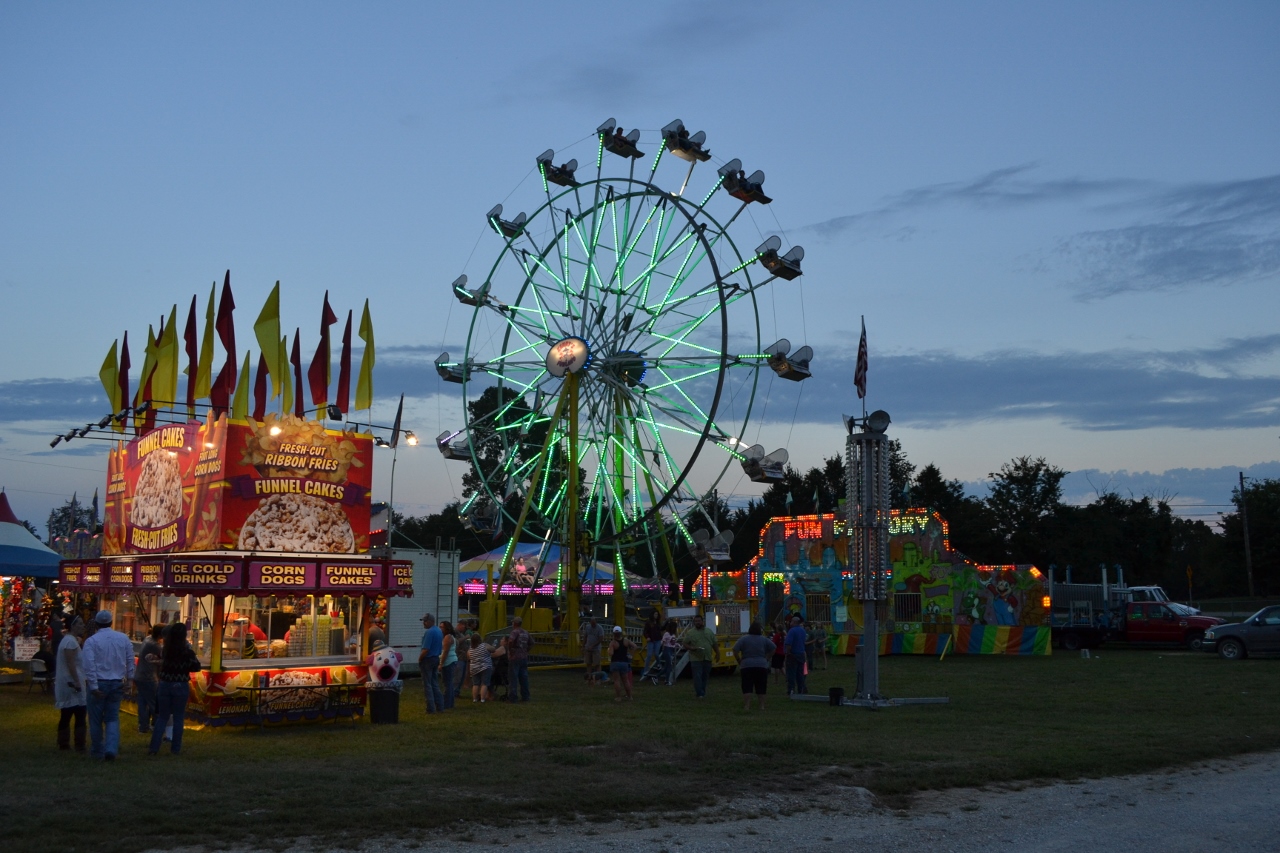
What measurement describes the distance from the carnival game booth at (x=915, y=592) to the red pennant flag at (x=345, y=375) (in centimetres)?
1967

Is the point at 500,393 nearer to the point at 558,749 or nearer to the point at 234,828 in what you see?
the point at 558,749

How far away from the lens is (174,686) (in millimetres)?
12781

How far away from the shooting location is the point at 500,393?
34.8 meters

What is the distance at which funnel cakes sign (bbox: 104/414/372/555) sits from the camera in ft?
53.7

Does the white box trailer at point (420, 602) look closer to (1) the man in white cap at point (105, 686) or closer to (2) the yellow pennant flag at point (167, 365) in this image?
(2) the yellow pennant flag at point (167, 365)

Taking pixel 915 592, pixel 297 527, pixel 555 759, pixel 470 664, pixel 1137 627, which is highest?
pixel 297 527

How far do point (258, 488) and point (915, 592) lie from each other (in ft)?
83.1

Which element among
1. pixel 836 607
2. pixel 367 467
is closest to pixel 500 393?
pixel 836 607

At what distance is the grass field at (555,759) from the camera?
915 cm

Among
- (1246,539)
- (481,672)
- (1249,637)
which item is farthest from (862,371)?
(1246,539)

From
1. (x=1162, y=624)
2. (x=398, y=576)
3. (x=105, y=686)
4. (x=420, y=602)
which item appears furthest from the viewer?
(x=1162, y=624)

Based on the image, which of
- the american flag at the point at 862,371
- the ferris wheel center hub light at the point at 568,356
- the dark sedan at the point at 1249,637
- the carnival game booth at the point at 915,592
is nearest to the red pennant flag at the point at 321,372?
the american flag at the point at 862,371

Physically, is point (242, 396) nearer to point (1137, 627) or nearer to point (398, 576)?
point (398, 576)

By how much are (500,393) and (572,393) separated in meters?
3.93
